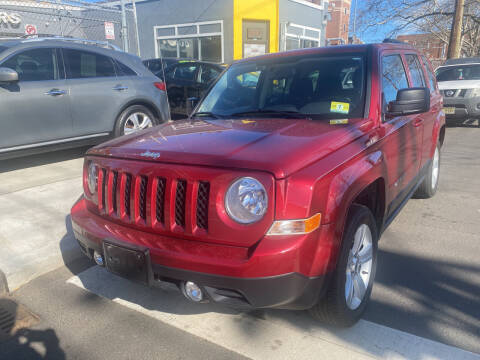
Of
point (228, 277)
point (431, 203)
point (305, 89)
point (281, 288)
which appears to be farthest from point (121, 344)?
point (431, 203)

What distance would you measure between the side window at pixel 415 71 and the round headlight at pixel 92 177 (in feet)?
9.89

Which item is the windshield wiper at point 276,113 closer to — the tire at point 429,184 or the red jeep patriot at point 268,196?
the red jeep patriot at point 268,196

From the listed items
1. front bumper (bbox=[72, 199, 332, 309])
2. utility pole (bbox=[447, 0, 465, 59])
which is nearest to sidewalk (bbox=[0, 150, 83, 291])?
front bumper (bbox=[72, 199, 332, 309])

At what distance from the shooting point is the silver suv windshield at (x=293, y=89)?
2.93 meters

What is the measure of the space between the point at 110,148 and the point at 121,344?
1.18 m

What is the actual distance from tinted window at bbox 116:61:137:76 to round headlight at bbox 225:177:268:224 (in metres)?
4.89

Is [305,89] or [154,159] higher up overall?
[305,89]

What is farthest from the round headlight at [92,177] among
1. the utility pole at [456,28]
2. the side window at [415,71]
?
the utility pole at [456,28]

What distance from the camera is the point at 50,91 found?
5199mm

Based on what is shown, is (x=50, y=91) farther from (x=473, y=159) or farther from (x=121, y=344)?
(x=473, y=159)

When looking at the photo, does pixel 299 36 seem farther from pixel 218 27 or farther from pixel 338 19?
pixel 338 19

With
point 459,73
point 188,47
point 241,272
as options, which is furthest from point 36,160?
point 188,47

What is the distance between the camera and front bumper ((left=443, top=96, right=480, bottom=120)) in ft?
32.2

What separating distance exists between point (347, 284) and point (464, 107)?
370 inches
